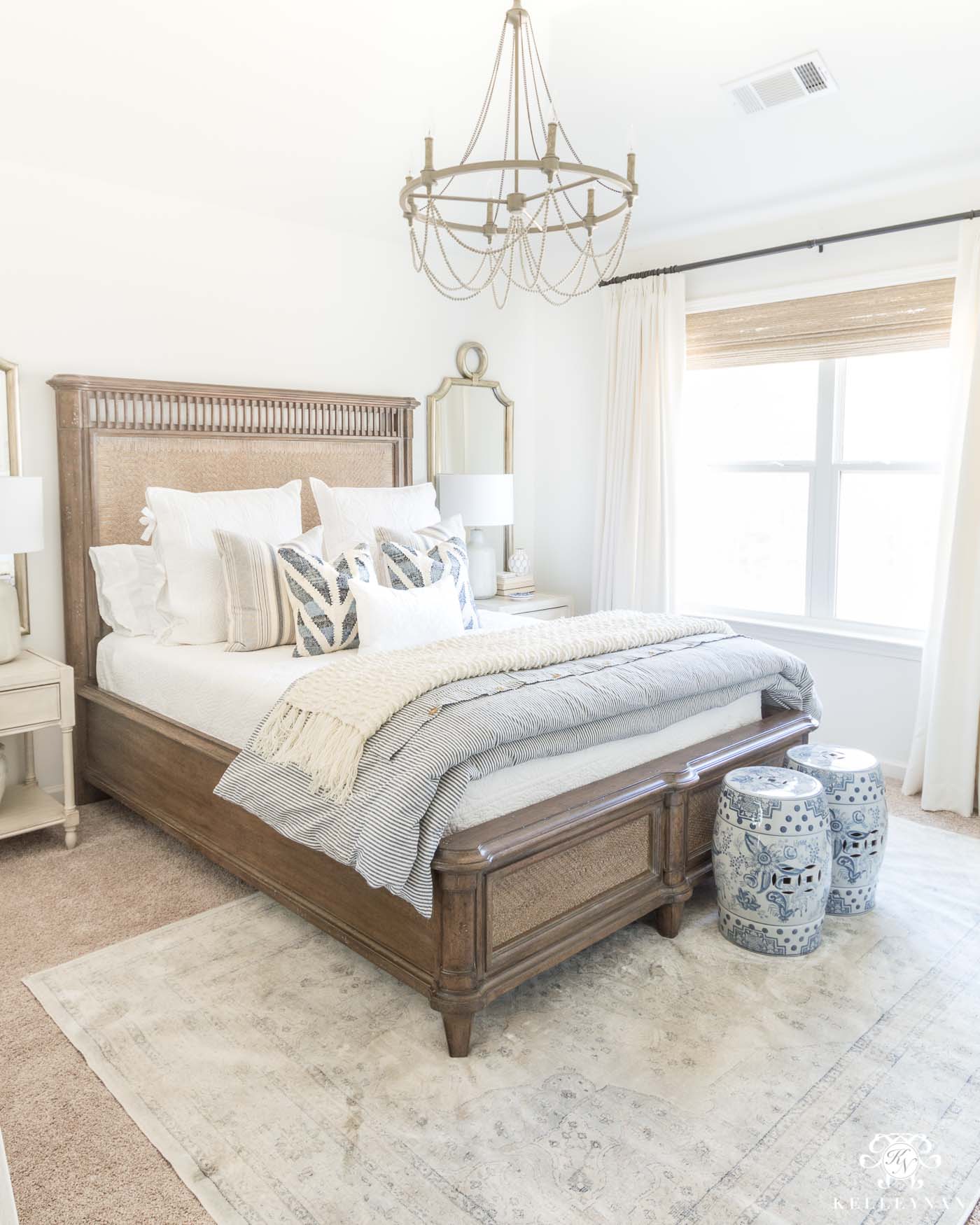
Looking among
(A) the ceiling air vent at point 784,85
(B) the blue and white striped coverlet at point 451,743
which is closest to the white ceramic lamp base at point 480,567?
(B) the blue and white striped coverlet at point 451,743

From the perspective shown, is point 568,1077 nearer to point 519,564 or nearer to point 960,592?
point 960,592

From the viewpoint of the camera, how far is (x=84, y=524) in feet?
11.7

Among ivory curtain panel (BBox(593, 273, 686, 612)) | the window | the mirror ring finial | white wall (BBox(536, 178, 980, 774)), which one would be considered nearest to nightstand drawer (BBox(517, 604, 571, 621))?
ivory curtain panel (BBox(593, 273, 686, 612))

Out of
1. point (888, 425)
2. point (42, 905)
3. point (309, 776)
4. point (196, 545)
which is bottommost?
point (42, 905)

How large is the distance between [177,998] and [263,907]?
20.0 inches

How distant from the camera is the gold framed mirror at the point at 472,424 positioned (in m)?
4.84

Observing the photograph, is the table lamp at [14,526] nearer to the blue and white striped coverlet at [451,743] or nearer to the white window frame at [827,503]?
the blue and white striped coverlet at [451,743]

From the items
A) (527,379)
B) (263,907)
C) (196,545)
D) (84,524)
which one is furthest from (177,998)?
(527,379)

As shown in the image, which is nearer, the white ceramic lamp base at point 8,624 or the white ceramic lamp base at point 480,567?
the white ceramic lamp base at point 8,624

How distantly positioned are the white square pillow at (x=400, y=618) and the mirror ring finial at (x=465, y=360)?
6.76ft

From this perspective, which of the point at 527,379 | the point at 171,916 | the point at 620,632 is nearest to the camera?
the point at 171,916

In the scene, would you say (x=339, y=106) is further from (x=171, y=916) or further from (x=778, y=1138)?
(x=778, y=1138)

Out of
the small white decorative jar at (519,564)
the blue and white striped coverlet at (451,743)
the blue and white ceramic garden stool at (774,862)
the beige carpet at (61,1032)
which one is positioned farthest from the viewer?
the small white decorative jar at (519,564)

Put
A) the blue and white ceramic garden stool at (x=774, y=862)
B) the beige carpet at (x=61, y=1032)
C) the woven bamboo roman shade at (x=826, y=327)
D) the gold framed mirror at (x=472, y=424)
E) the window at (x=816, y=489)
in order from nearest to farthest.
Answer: the beige carpet at (x=61, y=1032) → the blue and white ceramic garden stool at (x=774, y=862) → the woven bamboo roman shade at (x=826, y=327) → the window at (x=816, y=489) → the gold framed mirror at (x=472, y=424)
